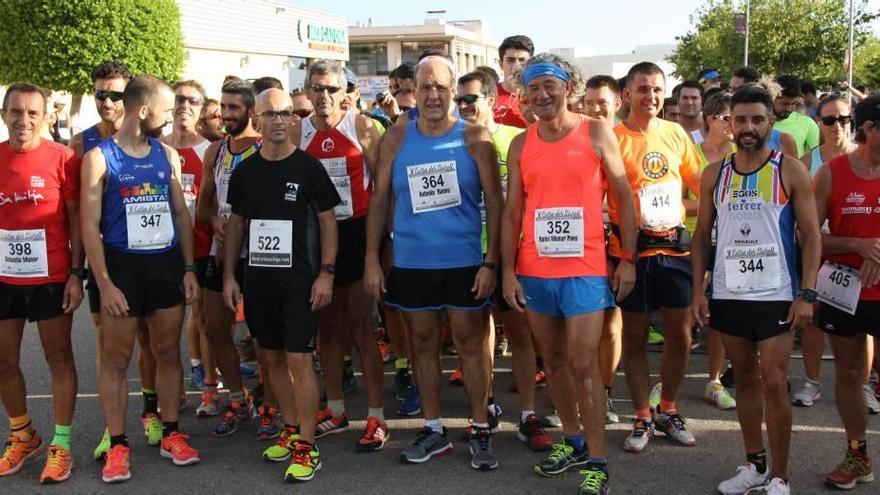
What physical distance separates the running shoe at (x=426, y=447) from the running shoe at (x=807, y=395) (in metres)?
2.50

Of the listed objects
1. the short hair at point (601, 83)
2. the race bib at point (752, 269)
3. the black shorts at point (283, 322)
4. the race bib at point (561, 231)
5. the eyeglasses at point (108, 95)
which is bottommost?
the black shorts at point (283, 322)

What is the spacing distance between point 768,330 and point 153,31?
70.8 ft

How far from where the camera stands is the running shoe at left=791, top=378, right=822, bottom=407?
216 inches

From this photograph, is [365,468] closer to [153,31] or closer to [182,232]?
[182,232]

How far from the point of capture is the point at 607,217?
16.1ft

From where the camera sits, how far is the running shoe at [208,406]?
Answer: 563 cm

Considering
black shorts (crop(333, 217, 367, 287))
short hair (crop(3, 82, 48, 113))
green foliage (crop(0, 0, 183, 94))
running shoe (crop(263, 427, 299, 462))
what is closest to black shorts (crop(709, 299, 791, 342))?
black shorts (crop(333, 217, 367, 287))

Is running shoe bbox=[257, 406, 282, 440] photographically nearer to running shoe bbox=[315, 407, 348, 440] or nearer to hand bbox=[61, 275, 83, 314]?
running shoe bbox=[315, 407, 348, 440]

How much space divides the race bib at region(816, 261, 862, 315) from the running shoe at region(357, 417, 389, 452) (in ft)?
8.73

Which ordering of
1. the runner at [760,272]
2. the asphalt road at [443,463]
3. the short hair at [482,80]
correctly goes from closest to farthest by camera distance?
the runner at [760,272] → the asphalt road at [443,463] → the short hair at [482,80]

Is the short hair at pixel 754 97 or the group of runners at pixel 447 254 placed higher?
the short hair at pixel 754 97

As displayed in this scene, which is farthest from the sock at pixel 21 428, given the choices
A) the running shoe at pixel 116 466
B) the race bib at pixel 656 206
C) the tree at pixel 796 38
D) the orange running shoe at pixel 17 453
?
the tree at pixel 796 38

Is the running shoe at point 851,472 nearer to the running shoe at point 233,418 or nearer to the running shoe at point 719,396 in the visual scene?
the running shoe at point 719,396

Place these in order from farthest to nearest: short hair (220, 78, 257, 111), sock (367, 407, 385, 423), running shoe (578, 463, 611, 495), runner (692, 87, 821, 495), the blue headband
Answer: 1. short hair (220, 78, 257, 111)
2. sock (367, 407, 385, 423)
3. the blue headband
4. running shoe (578, 463, 611, 495)
5. runner (692, 87, 821, 495)
